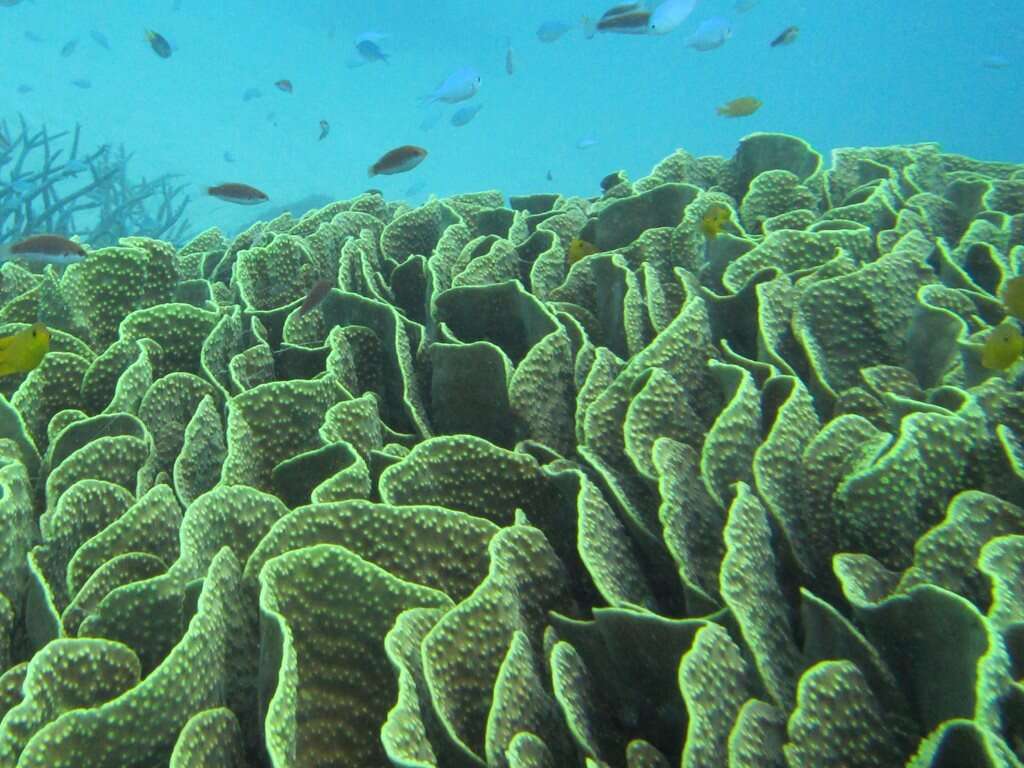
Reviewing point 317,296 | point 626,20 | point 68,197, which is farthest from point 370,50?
point 317,296

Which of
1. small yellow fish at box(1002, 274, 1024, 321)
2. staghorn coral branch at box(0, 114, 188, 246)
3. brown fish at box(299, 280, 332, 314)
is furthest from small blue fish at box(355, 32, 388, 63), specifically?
small yellow fish at box(1002, 274, 1024, 321)

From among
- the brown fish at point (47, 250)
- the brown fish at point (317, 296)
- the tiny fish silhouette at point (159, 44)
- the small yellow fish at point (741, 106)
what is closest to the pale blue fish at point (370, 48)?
the tiny fish silhouette at point (159, 44)

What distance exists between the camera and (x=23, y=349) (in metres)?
2.22

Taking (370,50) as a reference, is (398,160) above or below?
below

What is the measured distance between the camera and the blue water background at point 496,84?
61.8m

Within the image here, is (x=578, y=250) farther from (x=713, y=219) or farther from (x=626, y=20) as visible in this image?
(x=626, y=20)

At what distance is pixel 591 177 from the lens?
83.4 m

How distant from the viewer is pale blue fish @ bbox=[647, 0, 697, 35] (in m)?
7.44

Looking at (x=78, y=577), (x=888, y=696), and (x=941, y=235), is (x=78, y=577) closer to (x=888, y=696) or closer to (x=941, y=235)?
(x=888, y=696)

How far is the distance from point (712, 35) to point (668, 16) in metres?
2.71

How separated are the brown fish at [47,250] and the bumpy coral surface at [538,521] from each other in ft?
3.25

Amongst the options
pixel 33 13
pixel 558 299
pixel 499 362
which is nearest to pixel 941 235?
pixel 558 299

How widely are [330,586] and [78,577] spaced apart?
2.35 ft

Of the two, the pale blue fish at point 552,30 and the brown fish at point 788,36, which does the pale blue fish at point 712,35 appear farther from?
the pale blue fish at point 552,30
